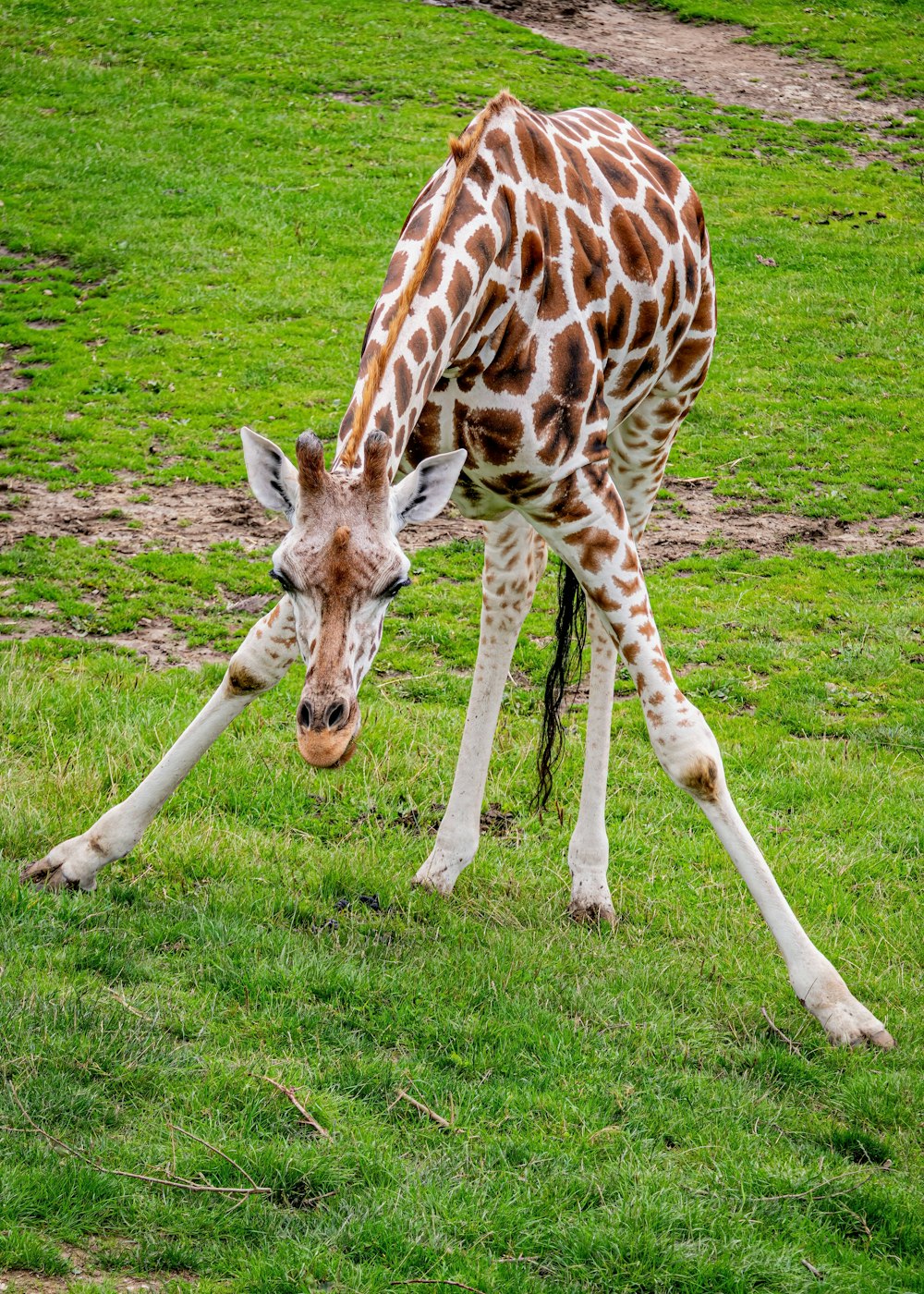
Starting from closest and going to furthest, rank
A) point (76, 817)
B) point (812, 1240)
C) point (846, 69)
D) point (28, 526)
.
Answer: point (812, 1240) → point (76, 817) → point (28, 526) → point (846, 69)

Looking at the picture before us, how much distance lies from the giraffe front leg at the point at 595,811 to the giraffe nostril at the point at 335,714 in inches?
87.3

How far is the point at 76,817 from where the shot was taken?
5.51m

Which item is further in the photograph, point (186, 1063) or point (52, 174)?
point (52, 174)

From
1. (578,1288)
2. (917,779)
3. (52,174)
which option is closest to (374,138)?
(52,174)

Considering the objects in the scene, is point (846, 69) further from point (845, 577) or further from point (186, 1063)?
point (186, 1063)

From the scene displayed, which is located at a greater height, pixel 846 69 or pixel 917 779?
pixel 846 69

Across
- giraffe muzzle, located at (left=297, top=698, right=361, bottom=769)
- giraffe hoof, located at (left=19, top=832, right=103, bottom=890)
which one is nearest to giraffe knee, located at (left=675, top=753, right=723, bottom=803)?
giraffe muzzle, located at (left=297, top=698, right=361, bottom=769)

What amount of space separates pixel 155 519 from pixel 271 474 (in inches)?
257

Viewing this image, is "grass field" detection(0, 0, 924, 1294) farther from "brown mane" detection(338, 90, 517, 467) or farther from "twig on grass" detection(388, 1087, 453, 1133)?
"brown mane" detection(338, 90, 517, 467)

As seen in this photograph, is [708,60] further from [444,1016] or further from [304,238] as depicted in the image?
[444,1016]

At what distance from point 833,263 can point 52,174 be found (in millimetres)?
10737

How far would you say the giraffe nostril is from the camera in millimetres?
3451

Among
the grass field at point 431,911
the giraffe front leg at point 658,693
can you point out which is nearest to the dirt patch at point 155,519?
the grass field at point 431,911

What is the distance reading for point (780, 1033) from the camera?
4.65 meters
